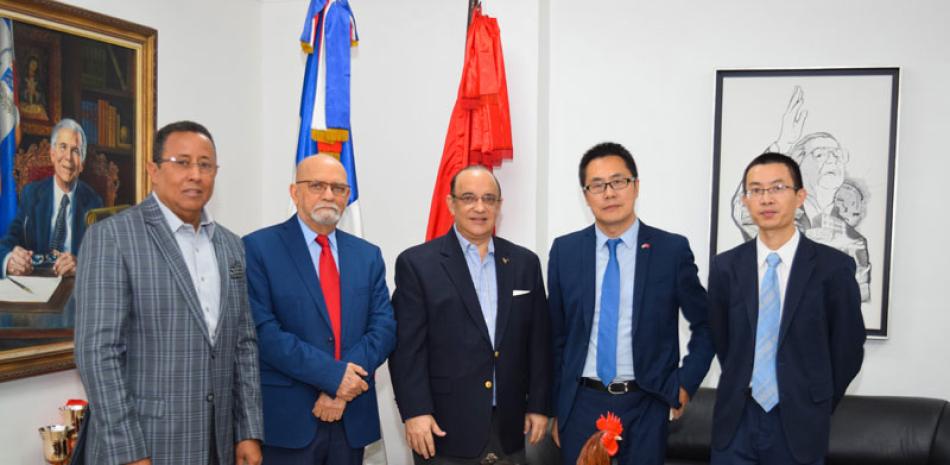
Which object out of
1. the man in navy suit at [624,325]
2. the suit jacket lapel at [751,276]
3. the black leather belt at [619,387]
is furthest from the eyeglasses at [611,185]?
the black leather belt at [619,387]

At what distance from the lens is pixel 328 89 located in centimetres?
357

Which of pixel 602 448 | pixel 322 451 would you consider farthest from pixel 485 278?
pixel 602 448

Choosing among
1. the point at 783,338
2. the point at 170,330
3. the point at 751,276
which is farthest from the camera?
the point at 751,276

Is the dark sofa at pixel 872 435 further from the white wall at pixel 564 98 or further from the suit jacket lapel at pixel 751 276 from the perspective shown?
the suit jacket lapel at pixel 751 276

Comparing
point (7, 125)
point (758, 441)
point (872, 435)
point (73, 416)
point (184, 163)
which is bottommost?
point (872, 435)

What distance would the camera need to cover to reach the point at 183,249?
2.20 m

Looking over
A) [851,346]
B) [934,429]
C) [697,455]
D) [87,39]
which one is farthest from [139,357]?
[934,429]

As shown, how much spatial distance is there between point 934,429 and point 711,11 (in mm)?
2277

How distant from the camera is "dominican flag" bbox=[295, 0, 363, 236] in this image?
3.57 meters

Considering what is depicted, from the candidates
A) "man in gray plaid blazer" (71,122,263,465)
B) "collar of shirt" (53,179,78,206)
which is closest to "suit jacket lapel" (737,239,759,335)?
"man in gray plaid blazer" (71,122,263,465)

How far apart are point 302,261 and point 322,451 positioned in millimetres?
652

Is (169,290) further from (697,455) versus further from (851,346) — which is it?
(697,455)

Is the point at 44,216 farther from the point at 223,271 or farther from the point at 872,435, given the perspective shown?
the point at 872,435

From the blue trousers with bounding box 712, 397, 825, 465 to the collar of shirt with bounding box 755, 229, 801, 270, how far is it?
458 mm
